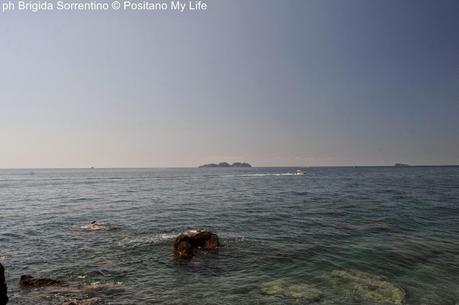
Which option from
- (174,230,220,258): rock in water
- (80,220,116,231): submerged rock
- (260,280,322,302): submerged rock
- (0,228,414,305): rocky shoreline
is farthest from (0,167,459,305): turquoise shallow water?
(174,230,220,258): rock in water

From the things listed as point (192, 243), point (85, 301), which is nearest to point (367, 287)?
point (192, 243)

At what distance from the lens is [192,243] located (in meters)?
24.2

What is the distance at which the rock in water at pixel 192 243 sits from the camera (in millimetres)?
23219

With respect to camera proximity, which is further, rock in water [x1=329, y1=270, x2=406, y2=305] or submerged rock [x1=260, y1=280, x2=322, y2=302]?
submerged rock [x1=260, y1=280, x2=322, y2=302]

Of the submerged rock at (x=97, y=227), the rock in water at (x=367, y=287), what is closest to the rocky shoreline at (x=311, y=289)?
the rock in water at (x=367, y=287)

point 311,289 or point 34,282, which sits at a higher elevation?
point 34,282

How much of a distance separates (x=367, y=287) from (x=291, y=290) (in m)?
4.15

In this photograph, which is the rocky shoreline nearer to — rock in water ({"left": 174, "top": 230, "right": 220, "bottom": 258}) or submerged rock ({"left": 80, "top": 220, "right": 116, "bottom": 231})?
rock in water ({"left": 174, "top": 230, "right": 220, "bottom": 258})

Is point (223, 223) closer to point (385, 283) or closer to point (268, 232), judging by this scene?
point (268, 232)

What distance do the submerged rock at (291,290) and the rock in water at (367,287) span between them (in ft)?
5.29

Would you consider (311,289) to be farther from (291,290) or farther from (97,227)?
(97,227)

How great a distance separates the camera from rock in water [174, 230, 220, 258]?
2322 cm

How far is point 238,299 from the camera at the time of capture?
15.9 meters

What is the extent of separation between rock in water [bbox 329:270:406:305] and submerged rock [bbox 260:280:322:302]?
5.29ft
